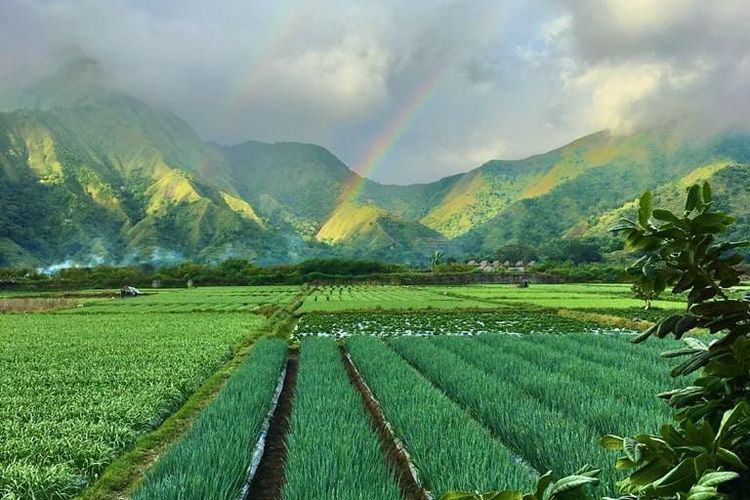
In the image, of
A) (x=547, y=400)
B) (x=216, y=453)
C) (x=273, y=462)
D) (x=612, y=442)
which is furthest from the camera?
(x=547, y=400)

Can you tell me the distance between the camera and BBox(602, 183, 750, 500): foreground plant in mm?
916

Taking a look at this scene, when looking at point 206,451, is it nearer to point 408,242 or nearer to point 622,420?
point 622,420

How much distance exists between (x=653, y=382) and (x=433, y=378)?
11.4 feet

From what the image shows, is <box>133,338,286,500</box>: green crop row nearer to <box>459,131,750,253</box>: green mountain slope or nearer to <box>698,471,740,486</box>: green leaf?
<box>698,471,740,486</box>: green leaf

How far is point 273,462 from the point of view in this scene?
6.09 m

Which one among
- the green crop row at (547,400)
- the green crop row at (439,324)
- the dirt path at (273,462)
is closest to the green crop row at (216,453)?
the dirt path at (273,462)

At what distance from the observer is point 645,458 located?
0.93 meters

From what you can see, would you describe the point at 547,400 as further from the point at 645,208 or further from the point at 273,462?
the point at 645,208

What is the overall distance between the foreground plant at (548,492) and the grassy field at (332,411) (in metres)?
3.07

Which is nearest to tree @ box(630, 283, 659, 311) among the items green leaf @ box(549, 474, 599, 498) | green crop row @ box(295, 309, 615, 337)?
green leaf @ box(549, 474, 599, 498)

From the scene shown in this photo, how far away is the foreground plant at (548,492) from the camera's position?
2.75 feet

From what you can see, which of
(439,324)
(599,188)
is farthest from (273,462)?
(599,188)

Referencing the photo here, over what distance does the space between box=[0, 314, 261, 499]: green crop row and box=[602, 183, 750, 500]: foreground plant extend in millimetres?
4770

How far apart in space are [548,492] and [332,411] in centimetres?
561
